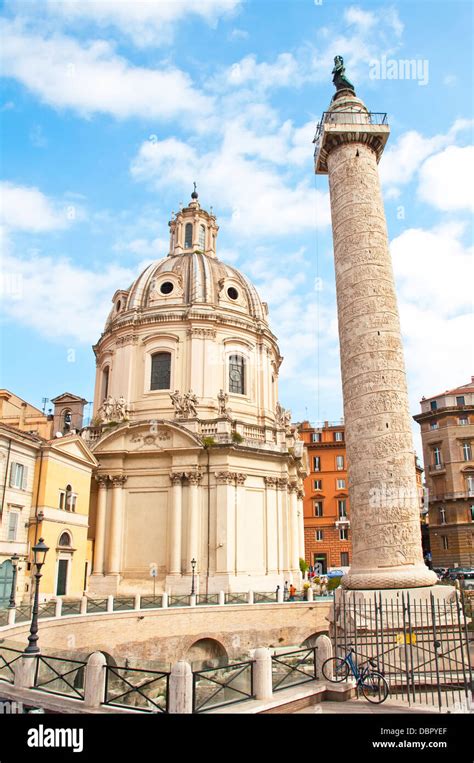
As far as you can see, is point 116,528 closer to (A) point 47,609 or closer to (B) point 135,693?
(A) point 47,609

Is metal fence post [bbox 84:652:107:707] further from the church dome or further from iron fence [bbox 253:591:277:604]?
the church dome

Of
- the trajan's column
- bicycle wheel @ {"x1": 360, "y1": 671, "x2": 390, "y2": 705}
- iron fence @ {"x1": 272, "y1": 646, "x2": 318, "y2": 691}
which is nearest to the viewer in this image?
bicycle wheel @ {"x1": 360, "y1": 671, "x2": 390, "y2": 705}

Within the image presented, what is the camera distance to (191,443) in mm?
33594

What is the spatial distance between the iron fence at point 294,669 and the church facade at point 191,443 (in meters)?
17.6

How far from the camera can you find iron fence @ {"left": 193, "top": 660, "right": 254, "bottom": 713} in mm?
9742

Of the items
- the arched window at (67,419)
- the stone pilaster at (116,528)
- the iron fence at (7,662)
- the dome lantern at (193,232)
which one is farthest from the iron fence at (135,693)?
the dome lantern at (193,232)

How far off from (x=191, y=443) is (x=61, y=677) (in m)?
22.9

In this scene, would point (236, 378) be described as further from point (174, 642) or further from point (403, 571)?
point (403, 571)

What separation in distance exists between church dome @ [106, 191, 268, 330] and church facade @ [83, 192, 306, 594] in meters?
0.10

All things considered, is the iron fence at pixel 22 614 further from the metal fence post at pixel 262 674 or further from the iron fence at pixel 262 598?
the metal fence post at pixel 262 674

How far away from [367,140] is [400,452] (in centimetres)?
1115

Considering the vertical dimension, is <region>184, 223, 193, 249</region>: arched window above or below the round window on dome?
above

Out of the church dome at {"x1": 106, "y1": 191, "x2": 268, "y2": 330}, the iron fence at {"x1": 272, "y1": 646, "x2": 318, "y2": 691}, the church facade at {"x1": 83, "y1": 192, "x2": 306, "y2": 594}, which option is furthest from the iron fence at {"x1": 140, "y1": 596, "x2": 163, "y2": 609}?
the church dome at {"x1": 106, "y1": 191, "x2": 268, "y2": 330}

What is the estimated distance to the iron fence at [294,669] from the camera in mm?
11180
